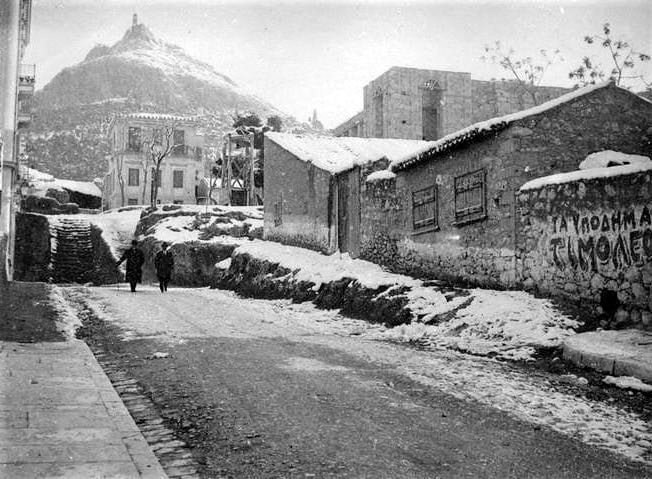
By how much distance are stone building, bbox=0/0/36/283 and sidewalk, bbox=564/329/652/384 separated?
10594mm

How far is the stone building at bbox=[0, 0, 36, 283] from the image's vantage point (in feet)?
51.9

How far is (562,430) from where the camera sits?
16.1 feet

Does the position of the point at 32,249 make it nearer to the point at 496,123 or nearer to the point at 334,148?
the point at 334,148

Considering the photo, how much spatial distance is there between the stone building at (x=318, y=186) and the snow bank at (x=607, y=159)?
7756mm

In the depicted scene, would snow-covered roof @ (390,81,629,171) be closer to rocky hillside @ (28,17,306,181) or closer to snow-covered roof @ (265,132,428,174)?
snow-covered roof @ (265,132,428,174)

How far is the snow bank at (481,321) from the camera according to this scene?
29.1ft

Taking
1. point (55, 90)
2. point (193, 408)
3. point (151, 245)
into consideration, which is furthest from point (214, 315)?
point (55, 90)

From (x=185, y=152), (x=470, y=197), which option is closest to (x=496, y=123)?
(x=470, y=197)

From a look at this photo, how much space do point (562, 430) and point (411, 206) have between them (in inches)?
429

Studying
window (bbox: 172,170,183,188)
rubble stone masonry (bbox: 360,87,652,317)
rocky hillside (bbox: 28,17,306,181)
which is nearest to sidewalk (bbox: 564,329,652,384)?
rubble stone masonry (bbox: 360,87,652,317)

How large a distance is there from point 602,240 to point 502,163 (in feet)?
9.78

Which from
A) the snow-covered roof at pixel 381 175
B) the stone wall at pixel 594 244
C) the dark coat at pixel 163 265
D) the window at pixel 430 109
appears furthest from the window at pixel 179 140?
the stone wall at pixel 594 244

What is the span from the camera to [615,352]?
7.36 meters

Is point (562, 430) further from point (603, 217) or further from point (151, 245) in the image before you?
point (151, 245)
